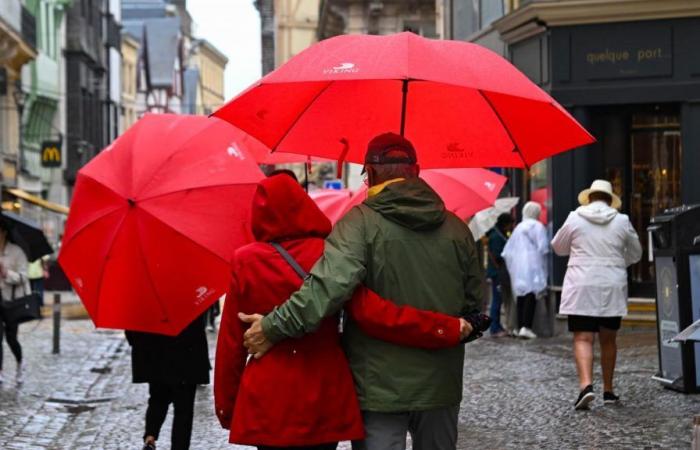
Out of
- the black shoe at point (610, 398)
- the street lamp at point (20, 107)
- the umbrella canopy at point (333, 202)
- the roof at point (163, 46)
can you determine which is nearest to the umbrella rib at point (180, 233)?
the black shoe at point (610, 398)

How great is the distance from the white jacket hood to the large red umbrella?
4.00m

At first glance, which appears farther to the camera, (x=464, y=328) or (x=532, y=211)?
(x=532, y=211)

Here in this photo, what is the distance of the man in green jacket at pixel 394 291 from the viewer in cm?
554

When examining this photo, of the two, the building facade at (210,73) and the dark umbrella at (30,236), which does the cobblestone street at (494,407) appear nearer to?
the dark umbrella at (30,236)

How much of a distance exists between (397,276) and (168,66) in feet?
374

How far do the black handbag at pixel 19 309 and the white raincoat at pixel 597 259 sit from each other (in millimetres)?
5557

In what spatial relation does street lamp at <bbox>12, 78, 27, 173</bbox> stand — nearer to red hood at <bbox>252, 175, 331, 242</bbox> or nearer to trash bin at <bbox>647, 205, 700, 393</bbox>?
trash bin at <bbox>647, 205, 700, 393</bbox>

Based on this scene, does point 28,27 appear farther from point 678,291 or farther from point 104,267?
point 104,267

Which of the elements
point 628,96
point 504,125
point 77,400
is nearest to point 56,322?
point 77,400

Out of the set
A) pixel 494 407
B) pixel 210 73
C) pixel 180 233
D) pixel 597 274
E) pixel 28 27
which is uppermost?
pixel 210 73

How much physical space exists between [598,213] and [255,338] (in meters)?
6.26

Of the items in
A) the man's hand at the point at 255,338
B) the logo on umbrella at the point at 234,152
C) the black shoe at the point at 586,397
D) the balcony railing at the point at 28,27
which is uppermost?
the balcony railing at the point at 28,27

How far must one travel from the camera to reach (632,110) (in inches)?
790

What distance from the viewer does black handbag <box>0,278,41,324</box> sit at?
564 inches
